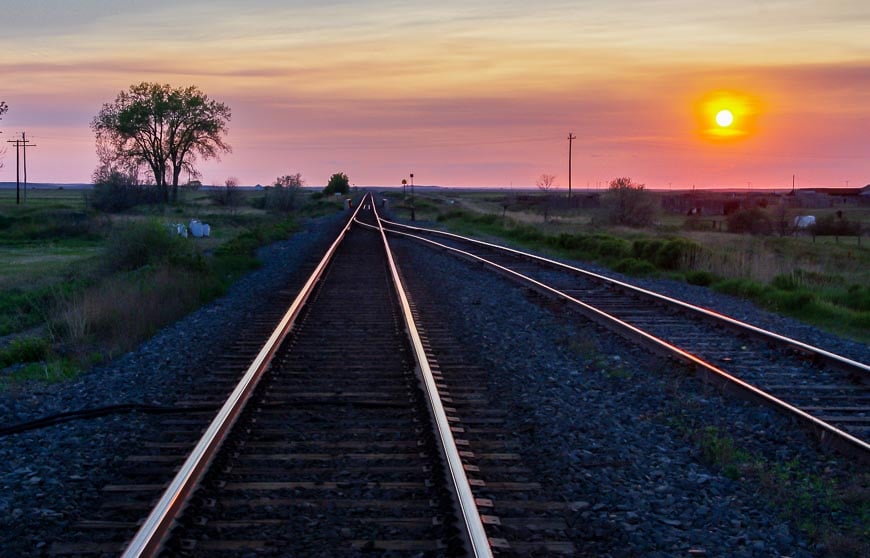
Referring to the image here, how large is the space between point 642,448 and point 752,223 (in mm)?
64242

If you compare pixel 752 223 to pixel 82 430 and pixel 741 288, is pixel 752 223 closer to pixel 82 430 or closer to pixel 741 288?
pixel 741 288

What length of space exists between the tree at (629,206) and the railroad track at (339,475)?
5704 cm

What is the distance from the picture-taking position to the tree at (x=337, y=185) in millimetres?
158375

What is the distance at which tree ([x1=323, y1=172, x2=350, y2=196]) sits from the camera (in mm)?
158375

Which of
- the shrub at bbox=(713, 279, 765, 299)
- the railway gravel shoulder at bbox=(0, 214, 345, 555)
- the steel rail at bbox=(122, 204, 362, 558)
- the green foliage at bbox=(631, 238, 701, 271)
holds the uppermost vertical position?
the green foliage at bbox=(631, 238, 701, 271)

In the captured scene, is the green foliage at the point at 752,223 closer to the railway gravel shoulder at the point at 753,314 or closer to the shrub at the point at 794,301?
the railway gravel shoulder at the point at 753,314

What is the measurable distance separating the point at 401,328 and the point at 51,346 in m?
4.98

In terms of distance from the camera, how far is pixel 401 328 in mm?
13328

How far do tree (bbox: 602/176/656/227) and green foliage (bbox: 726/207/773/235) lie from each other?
669 centimetres

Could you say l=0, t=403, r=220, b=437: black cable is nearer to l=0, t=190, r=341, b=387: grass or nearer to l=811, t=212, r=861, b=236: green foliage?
l=0, t=190, r=341, b=387: grass

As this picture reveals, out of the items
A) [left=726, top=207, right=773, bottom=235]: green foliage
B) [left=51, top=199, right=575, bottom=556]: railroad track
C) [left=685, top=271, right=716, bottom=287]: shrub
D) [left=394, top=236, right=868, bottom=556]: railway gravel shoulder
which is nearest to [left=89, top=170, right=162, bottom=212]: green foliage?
[left=726, top=207, right=773, bottom=235]: green foliage

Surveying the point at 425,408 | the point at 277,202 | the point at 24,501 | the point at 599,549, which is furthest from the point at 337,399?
the point at 277,202

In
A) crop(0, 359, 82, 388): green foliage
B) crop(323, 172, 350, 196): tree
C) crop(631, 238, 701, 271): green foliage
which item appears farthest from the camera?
crop(323, 172, 350, 196): tree

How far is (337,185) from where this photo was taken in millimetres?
159250
